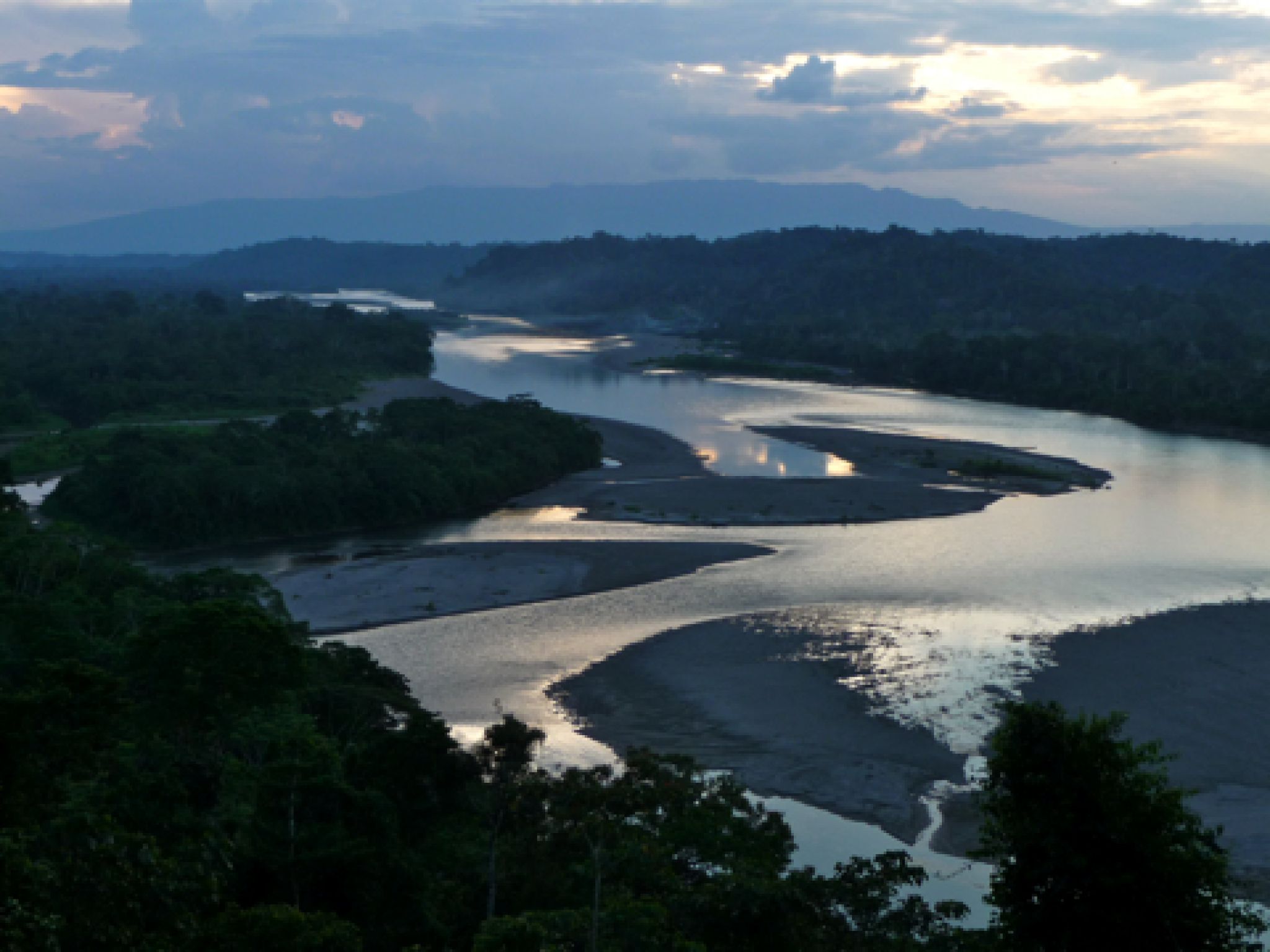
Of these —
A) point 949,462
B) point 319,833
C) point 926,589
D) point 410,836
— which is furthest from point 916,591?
point 319,833

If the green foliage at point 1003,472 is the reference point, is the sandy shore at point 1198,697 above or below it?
below

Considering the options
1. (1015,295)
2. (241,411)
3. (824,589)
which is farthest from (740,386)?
(1015,295)

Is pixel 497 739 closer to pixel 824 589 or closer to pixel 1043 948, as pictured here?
pixel 1043 948

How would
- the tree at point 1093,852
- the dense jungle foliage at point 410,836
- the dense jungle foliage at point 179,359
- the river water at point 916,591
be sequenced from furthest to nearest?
the dense jungle foliage at point 179,359
the river water at point 916,591
the tree at point 1093,852
the dense jungle foliage at point 410,836

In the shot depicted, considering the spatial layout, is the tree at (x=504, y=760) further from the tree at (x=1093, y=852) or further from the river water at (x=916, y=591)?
the tree at (x=1093, y=852)

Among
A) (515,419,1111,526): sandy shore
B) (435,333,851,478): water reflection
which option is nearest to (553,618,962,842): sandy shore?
(515,419,1111,526): sandy shore

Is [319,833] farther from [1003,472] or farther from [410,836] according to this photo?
[1003,472]

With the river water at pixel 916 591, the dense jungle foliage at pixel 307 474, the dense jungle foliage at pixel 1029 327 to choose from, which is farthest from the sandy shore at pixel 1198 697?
the dense jungle foliage at pixel 1029 327
